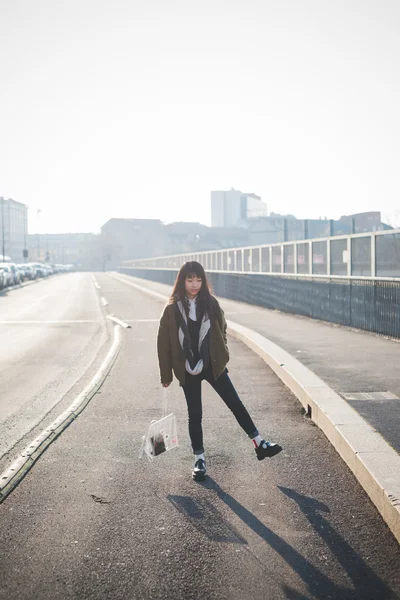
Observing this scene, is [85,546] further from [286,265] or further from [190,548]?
[286,265]

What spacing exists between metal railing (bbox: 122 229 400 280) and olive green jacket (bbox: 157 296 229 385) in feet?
29.2

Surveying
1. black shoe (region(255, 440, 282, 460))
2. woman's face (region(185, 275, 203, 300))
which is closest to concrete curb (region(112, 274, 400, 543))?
black shoe (region(255, 440, 282, 460))

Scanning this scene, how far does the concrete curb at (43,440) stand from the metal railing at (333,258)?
6370 millimetres

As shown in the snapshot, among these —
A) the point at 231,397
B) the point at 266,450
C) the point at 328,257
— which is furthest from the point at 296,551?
the point at 328,257

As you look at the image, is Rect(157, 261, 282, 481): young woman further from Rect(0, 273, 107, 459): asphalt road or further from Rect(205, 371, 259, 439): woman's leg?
Rect(0, 273, 107, 459): asphalt road

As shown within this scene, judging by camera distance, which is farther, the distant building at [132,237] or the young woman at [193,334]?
the distant building at [132,237]

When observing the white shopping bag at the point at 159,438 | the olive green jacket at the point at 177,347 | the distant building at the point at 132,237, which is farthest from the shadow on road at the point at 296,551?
the distant building at the point at 132,237

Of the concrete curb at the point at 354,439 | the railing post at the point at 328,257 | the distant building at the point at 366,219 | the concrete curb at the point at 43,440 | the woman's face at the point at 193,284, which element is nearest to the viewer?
the concrete curb at the point at 354,439

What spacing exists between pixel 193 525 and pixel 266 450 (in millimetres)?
1420

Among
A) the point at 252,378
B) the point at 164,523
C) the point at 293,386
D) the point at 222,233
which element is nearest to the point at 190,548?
the point at 164,523

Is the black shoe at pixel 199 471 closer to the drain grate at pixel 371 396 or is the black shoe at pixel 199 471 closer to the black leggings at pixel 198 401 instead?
the black leggings at pixel 198 401

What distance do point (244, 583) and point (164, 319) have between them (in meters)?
2.47

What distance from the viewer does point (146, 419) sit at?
789 centimetres

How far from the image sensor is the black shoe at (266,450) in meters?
5.88
